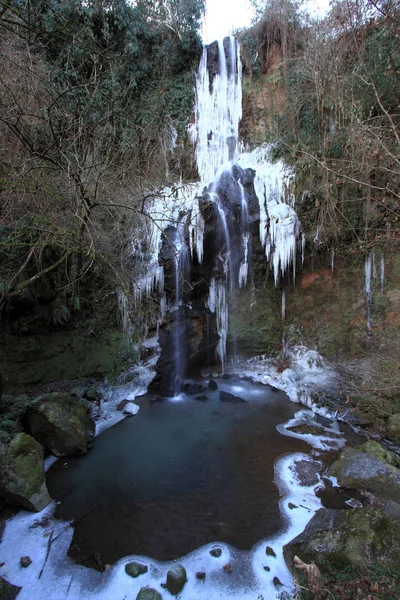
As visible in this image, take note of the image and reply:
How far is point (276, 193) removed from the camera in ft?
28.1

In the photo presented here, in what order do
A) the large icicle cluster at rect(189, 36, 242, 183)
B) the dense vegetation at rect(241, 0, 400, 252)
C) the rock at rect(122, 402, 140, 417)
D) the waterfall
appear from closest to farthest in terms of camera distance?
the rock at rect(122, 402, 140, 417), the dense vegetation at rect(241, 0, 400, 252), the waterfall, the large icicle cluster at rect(189, 36, 242, 183)

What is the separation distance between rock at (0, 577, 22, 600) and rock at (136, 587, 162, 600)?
1.17 m

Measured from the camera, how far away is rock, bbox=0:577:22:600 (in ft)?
9.51

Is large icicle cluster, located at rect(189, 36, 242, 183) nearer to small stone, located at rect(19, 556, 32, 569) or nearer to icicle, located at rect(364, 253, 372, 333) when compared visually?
icicle, located at rect(364, 253, 372, 333)

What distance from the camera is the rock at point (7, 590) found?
114 inches

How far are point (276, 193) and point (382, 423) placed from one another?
19.5 ft

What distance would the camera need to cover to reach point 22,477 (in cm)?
401

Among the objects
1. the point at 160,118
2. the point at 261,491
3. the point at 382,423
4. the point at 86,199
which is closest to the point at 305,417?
the point at 382,423

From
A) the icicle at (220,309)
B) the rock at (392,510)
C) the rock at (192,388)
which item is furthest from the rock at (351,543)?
Result: the icicle at (220,309)

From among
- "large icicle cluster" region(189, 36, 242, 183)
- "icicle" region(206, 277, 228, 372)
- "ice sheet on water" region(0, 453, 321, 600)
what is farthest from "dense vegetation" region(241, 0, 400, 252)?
"ice sheet on water" region(0, 453, 321, 600)

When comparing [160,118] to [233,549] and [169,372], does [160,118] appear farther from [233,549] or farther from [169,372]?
[233,549]

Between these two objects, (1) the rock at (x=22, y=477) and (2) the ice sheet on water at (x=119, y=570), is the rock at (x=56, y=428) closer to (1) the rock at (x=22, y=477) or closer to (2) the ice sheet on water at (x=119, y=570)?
(1) the rock at (x=22, y=477)

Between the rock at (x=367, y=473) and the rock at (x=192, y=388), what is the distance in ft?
11.3

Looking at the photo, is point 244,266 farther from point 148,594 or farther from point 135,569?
point 148,594
